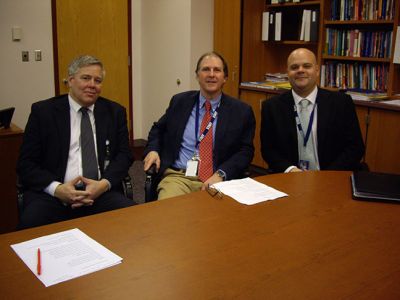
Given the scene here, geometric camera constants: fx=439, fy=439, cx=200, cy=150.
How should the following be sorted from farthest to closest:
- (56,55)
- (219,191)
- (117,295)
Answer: (56,55) < (219,191) < (117,295)

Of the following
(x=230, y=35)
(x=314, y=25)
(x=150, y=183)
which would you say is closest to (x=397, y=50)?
(x=314, y=25)

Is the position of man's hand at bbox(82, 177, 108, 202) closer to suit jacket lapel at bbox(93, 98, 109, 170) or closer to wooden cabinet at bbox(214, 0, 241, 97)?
suit jacket lapel at bbox(93, 98, 109, 170)

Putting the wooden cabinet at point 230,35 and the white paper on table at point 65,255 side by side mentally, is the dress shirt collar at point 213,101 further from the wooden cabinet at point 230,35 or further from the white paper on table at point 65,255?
the wooden cabinet at point 230,35

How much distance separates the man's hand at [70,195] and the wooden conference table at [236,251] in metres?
0.61

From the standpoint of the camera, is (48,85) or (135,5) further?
(135,5)

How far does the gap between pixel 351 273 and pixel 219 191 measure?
782 mm

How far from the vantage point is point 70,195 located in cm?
221

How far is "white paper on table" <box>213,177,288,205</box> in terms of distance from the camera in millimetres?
1874

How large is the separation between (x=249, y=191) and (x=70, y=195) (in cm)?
91

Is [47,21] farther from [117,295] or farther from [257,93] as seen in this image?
[117,295]

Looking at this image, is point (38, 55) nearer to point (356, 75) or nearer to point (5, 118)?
point (5, 118)

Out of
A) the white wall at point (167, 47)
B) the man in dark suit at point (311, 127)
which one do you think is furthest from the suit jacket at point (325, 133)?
the white wall at point (167, 47)

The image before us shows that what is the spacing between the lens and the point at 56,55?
16.3ft

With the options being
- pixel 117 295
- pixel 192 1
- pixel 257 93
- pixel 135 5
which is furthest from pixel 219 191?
pixel 135 5
